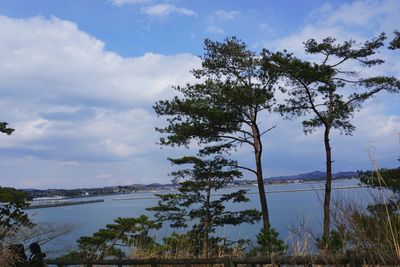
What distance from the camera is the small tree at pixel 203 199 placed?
1828cm

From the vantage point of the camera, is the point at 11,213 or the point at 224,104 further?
the point at 224,104

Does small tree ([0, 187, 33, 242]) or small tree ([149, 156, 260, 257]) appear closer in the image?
small tree ([0, 187, 33, 242])

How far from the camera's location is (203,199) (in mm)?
18828

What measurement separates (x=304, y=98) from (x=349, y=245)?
14.9 m

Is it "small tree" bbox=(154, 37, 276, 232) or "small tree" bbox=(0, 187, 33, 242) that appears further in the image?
"small tree" bbox=(154, 37, 276, 232)

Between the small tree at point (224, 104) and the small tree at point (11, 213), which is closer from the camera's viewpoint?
the small tree at point (11, 213)

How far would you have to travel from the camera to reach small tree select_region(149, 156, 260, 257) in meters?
18.3

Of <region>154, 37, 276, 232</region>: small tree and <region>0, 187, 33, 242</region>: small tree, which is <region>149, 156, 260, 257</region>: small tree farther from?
<region>0, 187, 33, 242</region>: small tree

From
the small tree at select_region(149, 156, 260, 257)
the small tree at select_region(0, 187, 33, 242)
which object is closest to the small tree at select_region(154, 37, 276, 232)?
the small tree at select_region(149, 156, 260, 257)

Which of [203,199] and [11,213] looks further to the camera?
[203,199]

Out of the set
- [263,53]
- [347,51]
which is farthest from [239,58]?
[347,51]

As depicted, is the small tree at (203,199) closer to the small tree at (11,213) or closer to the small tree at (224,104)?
the small tree at (224,104)

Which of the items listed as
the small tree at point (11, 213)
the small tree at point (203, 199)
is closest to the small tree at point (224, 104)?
the small tree at point (203, 199)

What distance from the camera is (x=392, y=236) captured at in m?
3.06
